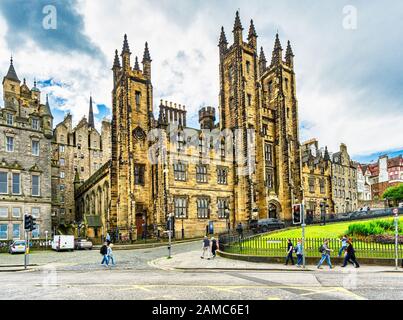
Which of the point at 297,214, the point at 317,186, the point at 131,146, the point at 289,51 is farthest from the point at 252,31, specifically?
the point at 297,214

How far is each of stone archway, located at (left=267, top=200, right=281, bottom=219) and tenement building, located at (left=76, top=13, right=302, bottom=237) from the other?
147mm

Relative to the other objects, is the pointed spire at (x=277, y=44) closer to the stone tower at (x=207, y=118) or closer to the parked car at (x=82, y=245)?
the stone tower at (x=207, y=118)

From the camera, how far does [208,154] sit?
1847 inches

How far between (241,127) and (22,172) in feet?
93.8

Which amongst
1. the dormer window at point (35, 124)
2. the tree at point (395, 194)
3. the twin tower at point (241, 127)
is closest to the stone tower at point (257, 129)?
the twin tower at point (241, 127)

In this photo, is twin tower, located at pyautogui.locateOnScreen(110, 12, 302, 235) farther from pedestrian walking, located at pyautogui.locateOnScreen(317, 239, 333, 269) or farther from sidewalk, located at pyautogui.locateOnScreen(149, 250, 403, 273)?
pedestrian walking, located at pyautogui.locateOnScreen(317, 239, 333, 269)

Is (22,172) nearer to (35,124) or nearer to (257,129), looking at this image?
(35,124)

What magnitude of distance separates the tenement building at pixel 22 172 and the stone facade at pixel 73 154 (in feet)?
65.3

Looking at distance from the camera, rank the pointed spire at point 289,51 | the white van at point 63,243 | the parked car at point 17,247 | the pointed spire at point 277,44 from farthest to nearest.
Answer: the pointed spire at point 289,51
the pointed spire at point 277,44
the white van at point 63,243
the parked car at point 17,247

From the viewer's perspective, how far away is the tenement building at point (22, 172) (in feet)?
134

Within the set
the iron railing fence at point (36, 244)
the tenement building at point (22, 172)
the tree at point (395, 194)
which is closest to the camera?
the iron railing fence at point (36, 244)

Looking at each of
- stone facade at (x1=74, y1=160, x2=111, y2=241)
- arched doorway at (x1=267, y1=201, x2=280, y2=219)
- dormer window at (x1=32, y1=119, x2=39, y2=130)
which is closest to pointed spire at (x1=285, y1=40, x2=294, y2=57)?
arched doorway at (x1=267, y1=201, x2=280, y2=219)

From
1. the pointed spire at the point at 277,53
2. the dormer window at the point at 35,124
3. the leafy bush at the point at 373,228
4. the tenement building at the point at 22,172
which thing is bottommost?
Result: the leafy bush at the point at 373,228
